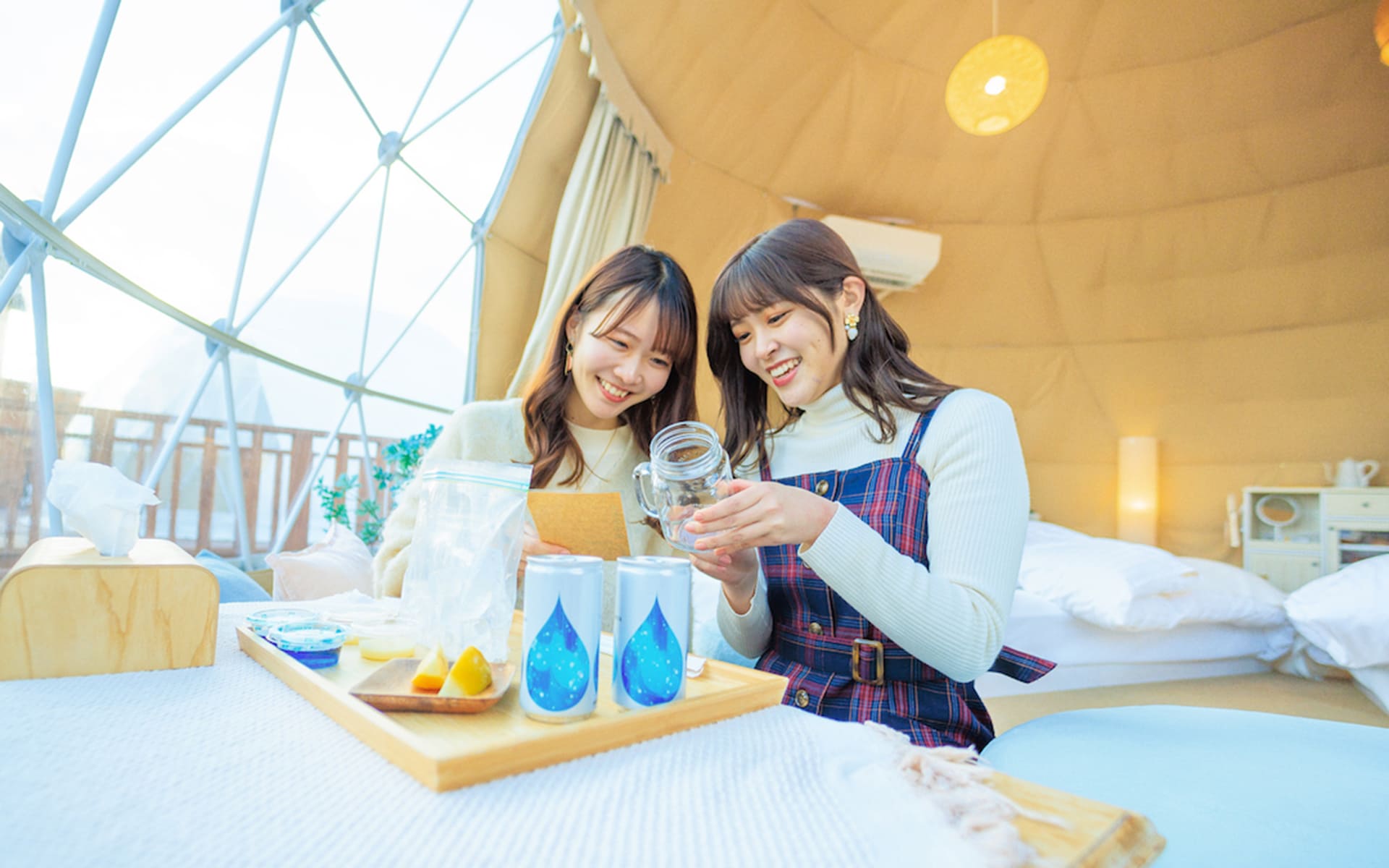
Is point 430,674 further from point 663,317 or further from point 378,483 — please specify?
point 378,483

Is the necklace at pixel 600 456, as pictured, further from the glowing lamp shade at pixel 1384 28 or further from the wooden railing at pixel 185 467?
the glowing lamp shade at pixel 1384 28

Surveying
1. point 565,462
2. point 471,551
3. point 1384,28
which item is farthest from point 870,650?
point 1384,28

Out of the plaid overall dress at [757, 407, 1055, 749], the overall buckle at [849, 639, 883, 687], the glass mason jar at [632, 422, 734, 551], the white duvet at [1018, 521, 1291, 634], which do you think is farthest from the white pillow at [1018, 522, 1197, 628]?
the glass mason jar at [632, 422, 734, 551]

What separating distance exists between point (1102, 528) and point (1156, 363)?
1.46 m

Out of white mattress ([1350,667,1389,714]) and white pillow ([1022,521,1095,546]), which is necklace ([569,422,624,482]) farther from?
white mattress ([1350,667,1389,714])

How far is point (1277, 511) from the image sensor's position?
5.34m

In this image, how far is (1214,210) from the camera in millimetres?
5570

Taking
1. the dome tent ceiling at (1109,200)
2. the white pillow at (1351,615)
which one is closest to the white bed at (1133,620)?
the white pillow at (1351,615)

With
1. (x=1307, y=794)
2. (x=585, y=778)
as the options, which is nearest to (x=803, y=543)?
(x=585, y=778)

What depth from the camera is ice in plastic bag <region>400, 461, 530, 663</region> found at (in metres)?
0.89

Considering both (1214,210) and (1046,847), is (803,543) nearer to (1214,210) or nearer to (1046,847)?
(1046,847)

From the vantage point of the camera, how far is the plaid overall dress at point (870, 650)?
3.83 feet

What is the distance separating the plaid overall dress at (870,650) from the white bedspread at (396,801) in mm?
511

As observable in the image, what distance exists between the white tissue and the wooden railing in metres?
0.71
